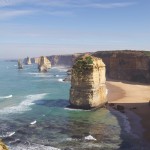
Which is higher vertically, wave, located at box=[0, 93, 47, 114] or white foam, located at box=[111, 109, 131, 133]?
wave, located at box=[0, 93, 47, 114]

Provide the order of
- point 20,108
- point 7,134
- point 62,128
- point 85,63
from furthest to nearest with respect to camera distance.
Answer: point 20,108, point 85,63, point 62,128, point 7,134

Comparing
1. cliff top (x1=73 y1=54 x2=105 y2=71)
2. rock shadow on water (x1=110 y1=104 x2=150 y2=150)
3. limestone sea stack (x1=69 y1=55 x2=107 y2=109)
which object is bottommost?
rock shadow on water (x1=110 y1=104 x2=150 y2=150)

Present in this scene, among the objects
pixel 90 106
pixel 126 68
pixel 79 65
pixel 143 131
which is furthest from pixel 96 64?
pixel 126 68

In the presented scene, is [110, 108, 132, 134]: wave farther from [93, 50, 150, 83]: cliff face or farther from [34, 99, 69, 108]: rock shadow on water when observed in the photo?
[93, 50, 150, 83]: cliff face

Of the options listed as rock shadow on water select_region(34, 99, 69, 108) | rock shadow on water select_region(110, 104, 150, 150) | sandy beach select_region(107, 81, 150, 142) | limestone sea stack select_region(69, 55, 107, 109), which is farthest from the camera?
rock shadow on water select_region(34, 99, 69, 108)

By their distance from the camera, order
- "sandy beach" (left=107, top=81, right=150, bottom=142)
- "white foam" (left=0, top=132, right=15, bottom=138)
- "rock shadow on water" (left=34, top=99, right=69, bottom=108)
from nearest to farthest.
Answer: "white foam" (left=0, top=132, right=15, bottom=138)
"sandy beach" (left=107, top=81, right=150, bottom=142)
"rock shadow on water" (left=34, top=99, right=69, bottom=108)

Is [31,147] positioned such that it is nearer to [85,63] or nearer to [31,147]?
[31,147]

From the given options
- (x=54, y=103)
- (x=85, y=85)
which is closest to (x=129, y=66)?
(x=54, y=103)

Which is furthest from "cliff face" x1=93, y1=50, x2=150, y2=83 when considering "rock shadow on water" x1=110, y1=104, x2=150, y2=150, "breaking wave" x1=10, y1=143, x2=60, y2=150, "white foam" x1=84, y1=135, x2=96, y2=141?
"breaking wave" x1=10, y1=143, x2=60, y2=150

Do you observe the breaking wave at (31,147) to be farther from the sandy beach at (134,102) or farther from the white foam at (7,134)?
the sandy beach at (134,102)
